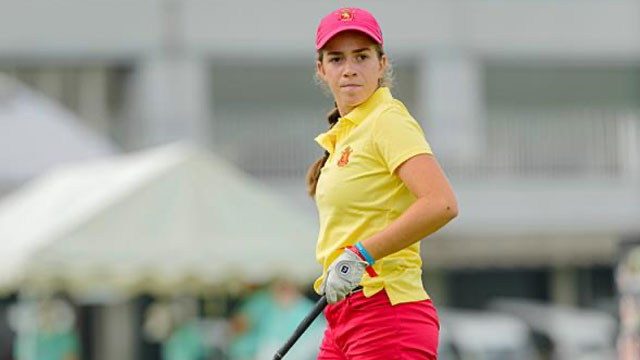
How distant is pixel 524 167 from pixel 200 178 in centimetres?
1542

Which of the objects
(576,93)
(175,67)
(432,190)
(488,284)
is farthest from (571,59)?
(432,190)

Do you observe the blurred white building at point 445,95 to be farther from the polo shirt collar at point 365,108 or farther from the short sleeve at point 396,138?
the short sleeve at point 396,138

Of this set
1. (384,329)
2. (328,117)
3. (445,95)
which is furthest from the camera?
(445,95)

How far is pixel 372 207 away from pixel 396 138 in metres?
0.22

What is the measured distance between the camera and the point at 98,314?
28844 mm

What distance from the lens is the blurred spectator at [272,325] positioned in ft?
42.2

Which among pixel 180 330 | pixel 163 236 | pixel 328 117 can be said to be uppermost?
pixel 328 117

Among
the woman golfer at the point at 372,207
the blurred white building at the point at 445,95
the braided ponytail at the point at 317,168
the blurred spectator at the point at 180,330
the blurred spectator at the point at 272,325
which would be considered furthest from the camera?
the blurred white building at the point at 445,95

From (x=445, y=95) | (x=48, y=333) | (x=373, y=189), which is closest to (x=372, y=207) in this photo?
(x=373, y=189)

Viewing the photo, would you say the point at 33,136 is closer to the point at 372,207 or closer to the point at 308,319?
the point at 308,319

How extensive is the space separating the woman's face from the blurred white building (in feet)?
71.1

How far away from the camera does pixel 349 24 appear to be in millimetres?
4715

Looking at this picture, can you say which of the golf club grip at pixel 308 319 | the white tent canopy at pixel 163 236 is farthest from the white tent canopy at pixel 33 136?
the golf club grip at pixel 308 319

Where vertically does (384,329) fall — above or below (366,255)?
below
